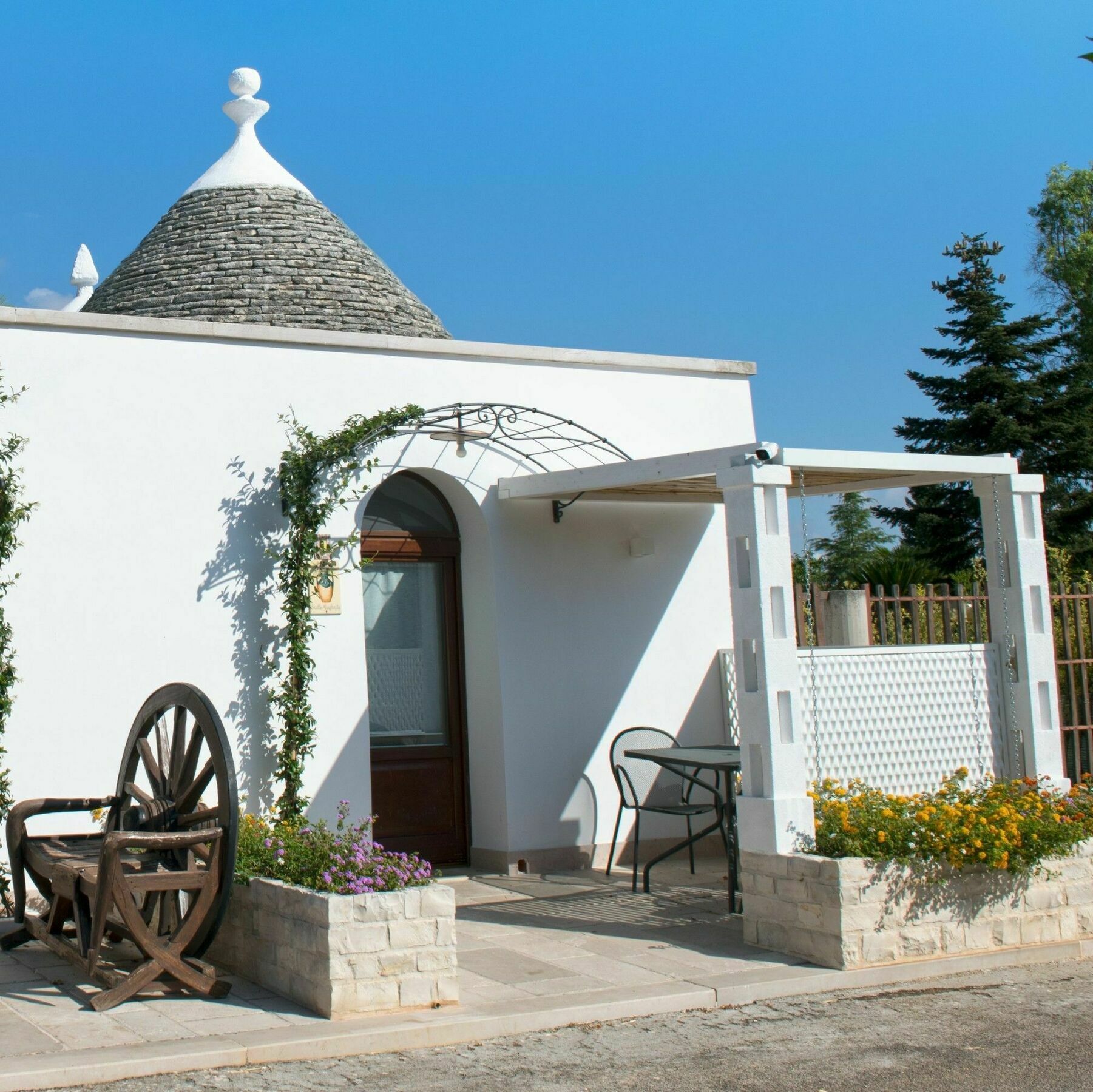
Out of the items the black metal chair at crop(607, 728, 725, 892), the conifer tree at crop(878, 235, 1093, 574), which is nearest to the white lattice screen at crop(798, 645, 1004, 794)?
the black metal chair at crop(607, 728, 725, 892)

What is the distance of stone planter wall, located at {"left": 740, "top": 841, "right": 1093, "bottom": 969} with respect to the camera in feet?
23.3

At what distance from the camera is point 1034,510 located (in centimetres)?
903

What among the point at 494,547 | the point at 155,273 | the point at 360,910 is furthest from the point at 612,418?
the point at 360,910

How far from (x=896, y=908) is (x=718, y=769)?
1.61 metres

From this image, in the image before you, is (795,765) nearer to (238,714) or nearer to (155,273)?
(238,714)

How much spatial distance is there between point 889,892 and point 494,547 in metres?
4.20

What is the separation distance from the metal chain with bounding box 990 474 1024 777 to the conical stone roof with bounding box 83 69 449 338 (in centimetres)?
559

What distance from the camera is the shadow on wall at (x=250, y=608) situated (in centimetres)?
930

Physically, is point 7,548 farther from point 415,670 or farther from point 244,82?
point 244,82

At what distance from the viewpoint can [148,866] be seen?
6.94 meters

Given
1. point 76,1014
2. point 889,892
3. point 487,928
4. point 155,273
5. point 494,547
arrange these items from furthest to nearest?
point 155,273, point 494,547, point 487,928, point 889,892, point 76,1014

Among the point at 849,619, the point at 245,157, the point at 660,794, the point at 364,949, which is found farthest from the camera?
the point at 245,157

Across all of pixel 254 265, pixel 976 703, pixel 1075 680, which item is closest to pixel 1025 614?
pixel 976 703

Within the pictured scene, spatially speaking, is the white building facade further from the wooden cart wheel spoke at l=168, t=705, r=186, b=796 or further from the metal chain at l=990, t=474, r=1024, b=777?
the wooden cart wheel spoke at l=168, t=705, r=186, b=796
